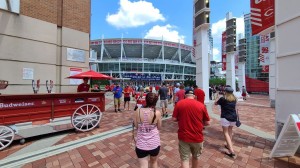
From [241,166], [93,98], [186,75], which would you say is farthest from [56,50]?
[186,75]

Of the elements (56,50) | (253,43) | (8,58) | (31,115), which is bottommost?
(31,115)

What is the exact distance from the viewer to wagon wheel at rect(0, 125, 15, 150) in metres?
4.61

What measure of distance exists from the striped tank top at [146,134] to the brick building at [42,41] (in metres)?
7.02

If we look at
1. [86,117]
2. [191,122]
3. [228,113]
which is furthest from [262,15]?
[86,117]

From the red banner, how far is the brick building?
325 inches

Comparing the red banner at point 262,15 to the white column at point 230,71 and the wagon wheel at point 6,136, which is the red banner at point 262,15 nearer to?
the wagon wheel at point 6,136

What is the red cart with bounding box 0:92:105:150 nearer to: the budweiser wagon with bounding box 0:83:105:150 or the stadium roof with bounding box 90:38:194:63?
the budweiser wagon with bounding box 0:83:105:150

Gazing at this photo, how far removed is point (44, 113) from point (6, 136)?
104cm

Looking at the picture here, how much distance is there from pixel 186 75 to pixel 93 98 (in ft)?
224

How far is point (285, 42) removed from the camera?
507 centimetres

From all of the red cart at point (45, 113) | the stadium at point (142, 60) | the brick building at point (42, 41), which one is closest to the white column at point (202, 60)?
the brick building at point (42, 41)

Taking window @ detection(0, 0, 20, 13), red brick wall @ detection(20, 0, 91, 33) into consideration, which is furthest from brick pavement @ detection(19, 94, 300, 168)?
red brick wall @ detection(20, 0, 91, 33)

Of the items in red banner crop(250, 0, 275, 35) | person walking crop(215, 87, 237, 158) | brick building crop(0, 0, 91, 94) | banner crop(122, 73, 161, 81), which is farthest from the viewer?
banner crop(122, 73, 161, 81)

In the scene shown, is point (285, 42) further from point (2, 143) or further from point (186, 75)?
point (186, 75)
